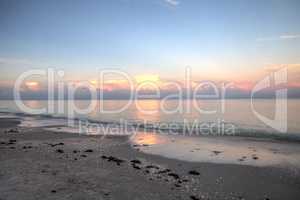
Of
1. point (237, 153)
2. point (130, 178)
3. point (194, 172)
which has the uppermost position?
point (130, 178)

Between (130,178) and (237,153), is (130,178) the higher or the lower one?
the higher one

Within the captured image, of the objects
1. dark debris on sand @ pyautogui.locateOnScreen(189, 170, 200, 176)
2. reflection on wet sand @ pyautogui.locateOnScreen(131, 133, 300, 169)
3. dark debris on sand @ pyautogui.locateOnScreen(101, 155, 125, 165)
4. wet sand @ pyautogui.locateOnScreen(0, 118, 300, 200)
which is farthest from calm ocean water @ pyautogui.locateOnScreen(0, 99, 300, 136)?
dark debris on sand @ pyautogui.locateOnScreen(101, 155, 125, 165)

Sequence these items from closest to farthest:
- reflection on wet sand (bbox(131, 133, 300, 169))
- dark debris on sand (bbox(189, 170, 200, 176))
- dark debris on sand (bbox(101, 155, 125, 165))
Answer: dark debris on sand (bbox(189, 170, 200, 176)) → dark debris on sand (bbox(101, 155, 125, 165)) → reflection on wet sand (bbox(131, 133, 300, 169))

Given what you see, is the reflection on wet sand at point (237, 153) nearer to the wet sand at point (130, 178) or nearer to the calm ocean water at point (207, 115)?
the wet sand at point (130, 178)

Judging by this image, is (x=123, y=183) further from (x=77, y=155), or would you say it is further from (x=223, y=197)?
(x=77, y=155)

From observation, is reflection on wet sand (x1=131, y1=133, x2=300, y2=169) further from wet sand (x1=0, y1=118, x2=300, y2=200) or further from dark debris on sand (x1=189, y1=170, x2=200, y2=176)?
dark debris on sand (x1=189, y1=170, x2=200, y2=176)

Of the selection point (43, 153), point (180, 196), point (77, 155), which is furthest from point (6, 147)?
point (180, 196)

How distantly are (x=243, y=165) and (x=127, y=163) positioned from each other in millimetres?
6573

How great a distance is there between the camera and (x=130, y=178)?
10.5 meters

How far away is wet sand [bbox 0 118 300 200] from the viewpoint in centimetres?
861

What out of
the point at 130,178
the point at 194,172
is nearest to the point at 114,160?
the point at 130,178

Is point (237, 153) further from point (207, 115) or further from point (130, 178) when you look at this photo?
point (207, 115)

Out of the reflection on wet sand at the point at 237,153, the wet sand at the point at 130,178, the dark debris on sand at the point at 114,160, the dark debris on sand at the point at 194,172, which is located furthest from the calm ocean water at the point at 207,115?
the dark debris on sand at the point at 114,160

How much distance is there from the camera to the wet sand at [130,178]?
8609 mm
